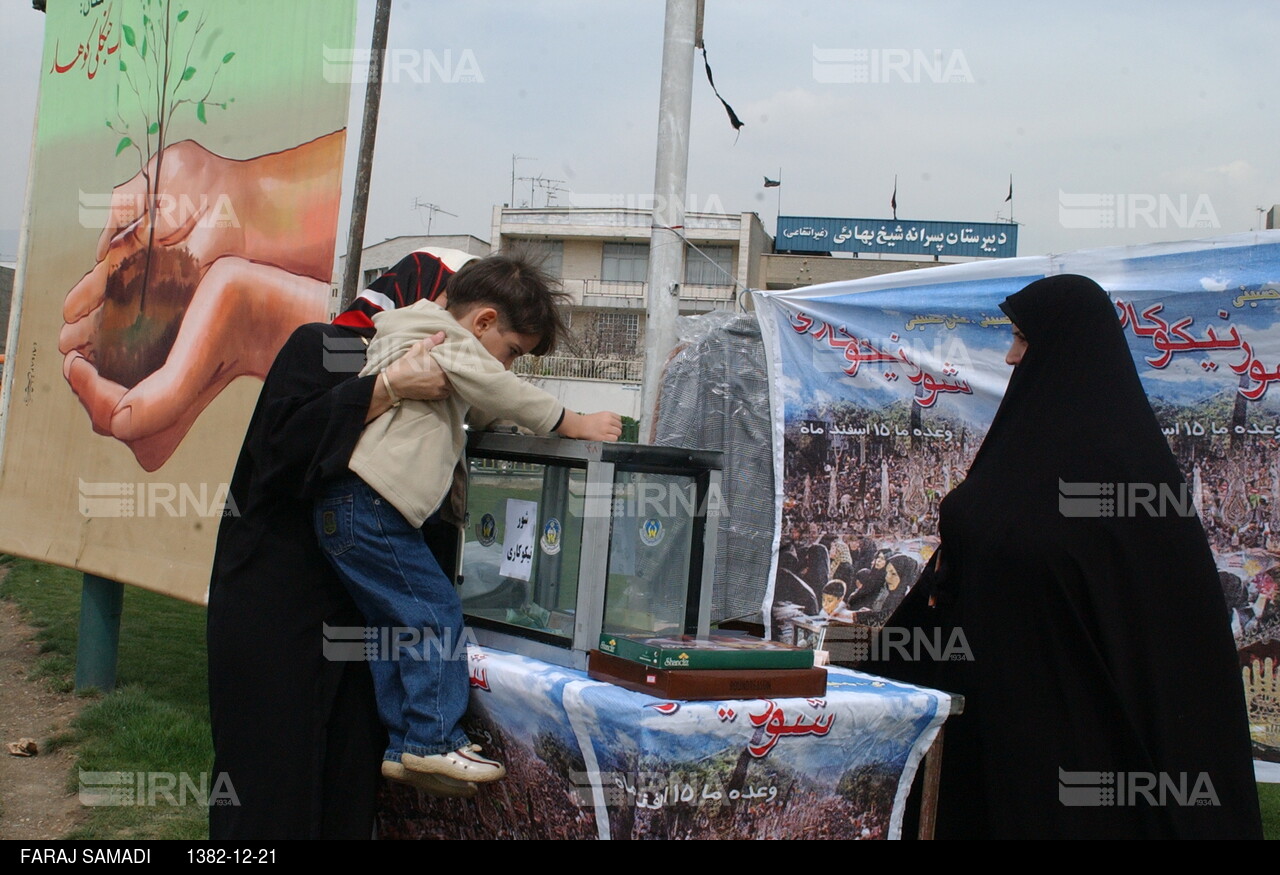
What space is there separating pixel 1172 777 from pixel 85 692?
15.4 ft

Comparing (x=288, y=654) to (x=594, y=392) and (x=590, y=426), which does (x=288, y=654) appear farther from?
(x=594, y=392)

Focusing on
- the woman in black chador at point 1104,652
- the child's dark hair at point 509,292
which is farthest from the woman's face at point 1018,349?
the child's dark hair at point 509,292

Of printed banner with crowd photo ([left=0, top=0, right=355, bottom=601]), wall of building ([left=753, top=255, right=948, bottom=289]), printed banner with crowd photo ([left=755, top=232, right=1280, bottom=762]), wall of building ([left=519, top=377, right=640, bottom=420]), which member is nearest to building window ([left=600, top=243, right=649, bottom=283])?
wall of building ([left=753, top=255, right=948, bottom=289])

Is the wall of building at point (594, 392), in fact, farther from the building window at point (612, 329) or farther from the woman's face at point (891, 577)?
the woman's face at point (891, 577)

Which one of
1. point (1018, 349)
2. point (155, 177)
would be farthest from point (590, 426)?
point (155, 177)

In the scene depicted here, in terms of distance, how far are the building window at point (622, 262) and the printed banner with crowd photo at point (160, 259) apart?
38271mm

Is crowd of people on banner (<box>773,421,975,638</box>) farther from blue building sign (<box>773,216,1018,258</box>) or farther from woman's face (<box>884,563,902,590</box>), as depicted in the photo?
blue building sign (<box>773,216,1018,258</box>)

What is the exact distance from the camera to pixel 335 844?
6.80 feet

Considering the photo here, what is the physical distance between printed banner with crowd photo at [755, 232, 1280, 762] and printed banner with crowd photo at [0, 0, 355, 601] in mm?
2041

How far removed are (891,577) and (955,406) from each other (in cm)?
74

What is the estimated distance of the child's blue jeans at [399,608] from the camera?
195 centimetres

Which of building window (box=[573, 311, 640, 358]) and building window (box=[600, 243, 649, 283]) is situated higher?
building window (box=[600, 243, 649, 283])

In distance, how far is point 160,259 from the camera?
450cm

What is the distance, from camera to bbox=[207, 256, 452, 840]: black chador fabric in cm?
202
